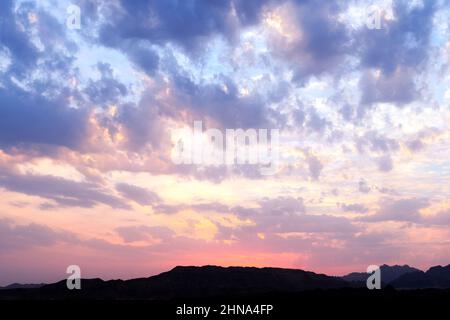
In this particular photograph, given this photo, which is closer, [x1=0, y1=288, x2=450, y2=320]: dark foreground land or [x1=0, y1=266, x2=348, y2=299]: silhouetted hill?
[x1=0, y1=288, x2=450, y2=320]: dark foreground land

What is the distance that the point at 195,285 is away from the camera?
6186 inches

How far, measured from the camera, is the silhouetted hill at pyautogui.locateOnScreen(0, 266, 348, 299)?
139 meters

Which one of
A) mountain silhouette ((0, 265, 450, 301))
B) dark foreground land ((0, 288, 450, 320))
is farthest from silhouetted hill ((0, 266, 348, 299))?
dark foreground land ((0, 288, 450, 320))

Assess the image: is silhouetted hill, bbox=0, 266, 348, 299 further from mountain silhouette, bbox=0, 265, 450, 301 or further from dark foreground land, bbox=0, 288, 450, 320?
dark foreground land, bbox=0, 288, 450, 320

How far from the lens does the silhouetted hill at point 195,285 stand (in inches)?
5487
